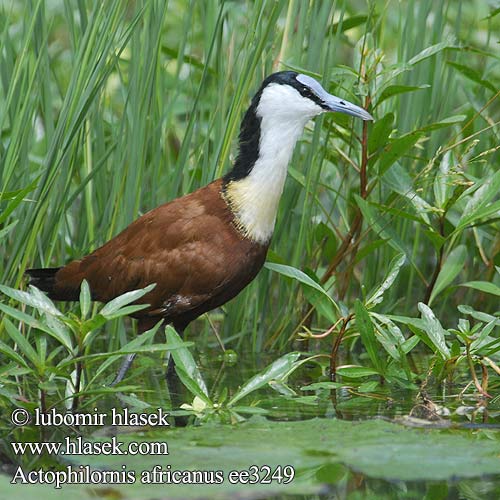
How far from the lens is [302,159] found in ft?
18.0

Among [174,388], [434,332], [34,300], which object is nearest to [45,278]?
[174,388]

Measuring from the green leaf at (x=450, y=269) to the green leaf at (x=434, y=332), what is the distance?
77cm

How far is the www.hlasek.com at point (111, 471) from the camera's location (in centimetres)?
321

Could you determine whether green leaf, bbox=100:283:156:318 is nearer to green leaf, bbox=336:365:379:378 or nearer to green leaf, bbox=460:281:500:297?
green leaf, bbox=336:365:379:378

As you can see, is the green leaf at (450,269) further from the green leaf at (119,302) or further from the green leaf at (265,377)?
the green leaf at (119,302)

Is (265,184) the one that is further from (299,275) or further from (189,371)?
(189,371)

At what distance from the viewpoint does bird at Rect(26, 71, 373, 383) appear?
4.61m

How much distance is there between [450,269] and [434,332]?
865mm

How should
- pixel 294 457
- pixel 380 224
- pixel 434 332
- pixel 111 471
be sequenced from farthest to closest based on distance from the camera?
pixel 380 224 < pixel 434 332 < pixel 294 457 < pixel 111 471

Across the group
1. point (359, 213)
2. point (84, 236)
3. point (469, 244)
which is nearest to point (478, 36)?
point (469, 244)

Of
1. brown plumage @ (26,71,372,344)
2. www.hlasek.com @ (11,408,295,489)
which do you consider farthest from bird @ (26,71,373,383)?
www.hlasek.com @ (11,408,295,489)

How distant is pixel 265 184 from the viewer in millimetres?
4680

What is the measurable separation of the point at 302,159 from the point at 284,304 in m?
Result: 0.73

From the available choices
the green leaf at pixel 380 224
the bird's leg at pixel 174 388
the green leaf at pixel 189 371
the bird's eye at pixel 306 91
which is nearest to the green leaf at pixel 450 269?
the green leaf at pixel 380 224
